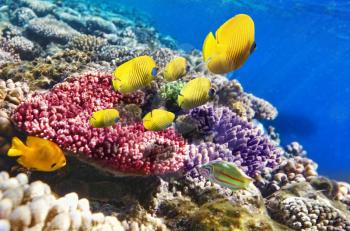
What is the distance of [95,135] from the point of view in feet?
12.3

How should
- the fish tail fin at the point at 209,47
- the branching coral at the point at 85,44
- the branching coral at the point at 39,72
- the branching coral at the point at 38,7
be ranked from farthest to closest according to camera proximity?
the branching coral at the point at 38,7 < the branching coral at the point at 85,44 < the branching coral at the point at 39,72 < the fish tail fin at the point at 209,47

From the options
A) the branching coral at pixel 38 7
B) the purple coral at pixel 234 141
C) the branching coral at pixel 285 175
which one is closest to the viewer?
the purple coral at pixel 234 141

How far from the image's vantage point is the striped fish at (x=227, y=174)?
10.3 ft

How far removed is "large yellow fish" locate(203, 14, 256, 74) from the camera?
284 cm

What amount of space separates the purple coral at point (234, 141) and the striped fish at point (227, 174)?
1521mm

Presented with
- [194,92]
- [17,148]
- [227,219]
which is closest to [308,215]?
[227,219]

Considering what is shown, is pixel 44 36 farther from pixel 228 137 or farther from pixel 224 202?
pixel 224 202

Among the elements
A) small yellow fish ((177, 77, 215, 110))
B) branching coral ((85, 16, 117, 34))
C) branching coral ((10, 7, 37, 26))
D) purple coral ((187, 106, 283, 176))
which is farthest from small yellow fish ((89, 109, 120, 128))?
branching coral ((85, 16, 117, 34))

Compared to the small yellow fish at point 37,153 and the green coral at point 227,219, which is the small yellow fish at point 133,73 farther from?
the green coral at point 227,219

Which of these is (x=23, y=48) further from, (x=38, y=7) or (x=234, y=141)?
(x=234, y=141)

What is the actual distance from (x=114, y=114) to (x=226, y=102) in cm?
471

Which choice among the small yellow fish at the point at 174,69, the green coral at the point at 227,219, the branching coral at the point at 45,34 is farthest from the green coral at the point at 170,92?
the branching coral at the point at 45,34

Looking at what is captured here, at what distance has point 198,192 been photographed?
14.0ft

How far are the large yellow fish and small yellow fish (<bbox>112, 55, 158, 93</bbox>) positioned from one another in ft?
2.31
